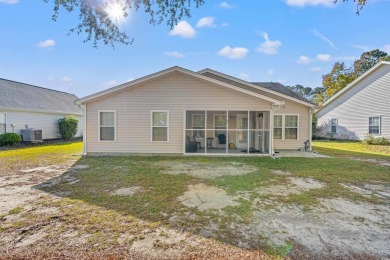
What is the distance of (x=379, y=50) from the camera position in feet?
109

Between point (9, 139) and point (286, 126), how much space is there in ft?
54.8

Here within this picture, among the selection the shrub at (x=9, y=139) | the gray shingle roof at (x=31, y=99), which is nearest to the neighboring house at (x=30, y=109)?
the gray shingle roof at (x=31, y=99)

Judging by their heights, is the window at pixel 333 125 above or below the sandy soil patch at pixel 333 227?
above

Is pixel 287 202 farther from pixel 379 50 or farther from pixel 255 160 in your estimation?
pixel 379 50

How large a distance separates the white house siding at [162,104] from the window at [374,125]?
11624 millimetres

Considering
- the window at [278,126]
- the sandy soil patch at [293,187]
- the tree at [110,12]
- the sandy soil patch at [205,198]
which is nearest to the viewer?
the sandy soil patch at [205,198]

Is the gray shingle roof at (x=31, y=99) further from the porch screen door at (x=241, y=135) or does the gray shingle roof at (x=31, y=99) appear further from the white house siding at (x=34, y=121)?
the porch screen door at (x=241, y=135)

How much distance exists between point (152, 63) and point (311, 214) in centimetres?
1254

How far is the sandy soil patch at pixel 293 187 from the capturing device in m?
5.22

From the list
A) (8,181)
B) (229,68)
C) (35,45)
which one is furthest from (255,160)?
(35,45)

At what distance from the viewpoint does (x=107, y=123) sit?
10422mm

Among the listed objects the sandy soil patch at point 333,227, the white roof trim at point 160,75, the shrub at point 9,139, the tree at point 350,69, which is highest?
the tree at point 350,69

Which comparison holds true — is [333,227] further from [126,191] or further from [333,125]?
[333,125]

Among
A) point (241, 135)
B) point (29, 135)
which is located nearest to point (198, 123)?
point (241, 135)
